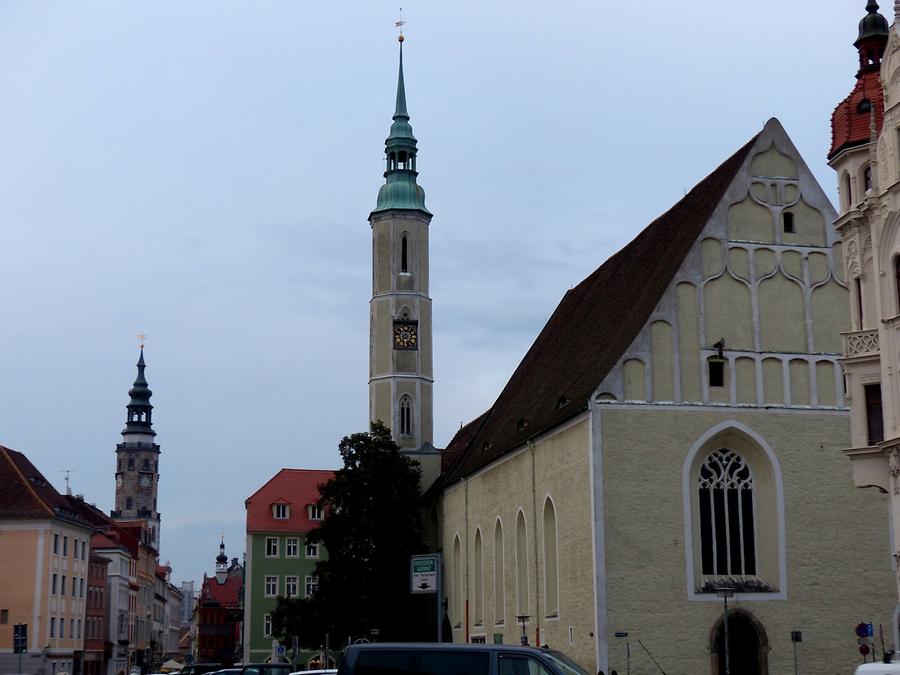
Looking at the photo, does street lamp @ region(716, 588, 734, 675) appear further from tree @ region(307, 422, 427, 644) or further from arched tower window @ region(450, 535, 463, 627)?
tree @ region(307, 422, 427, 644)

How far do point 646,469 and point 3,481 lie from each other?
37063 mm

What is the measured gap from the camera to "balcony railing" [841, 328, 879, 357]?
2548cm

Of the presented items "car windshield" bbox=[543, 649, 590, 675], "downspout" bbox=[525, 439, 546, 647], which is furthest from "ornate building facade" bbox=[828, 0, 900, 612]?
"downspout" bbox=[525, 439, 546, 647]

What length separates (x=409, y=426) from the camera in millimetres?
54500

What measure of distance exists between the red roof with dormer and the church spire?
7367cm

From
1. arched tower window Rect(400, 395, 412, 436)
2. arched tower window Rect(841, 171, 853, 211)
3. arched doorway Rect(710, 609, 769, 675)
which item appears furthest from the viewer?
arched tower window Rect(400, 395, 412, 436)

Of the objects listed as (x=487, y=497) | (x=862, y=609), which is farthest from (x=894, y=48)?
(x=487, y=497)

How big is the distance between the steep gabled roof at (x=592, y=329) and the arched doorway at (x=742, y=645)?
6559 mm

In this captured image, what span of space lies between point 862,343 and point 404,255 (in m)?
32.5

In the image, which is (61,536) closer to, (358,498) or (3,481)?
Answer: (3,481)

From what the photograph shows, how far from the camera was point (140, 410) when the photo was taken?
486 ft

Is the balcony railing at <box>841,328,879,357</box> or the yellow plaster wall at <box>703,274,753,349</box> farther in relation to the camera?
the yellow plaster wall at <box>703,274,753,349</box>

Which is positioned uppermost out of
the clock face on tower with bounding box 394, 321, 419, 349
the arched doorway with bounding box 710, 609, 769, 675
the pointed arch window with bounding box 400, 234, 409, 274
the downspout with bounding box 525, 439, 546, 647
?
the pointed arch window with bounding box 400, 234, 409, 274

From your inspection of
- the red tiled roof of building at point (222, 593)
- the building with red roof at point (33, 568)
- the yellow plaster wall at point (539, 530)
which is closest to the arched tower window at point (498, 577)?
the yellow plaster wall at point (539, 530)
